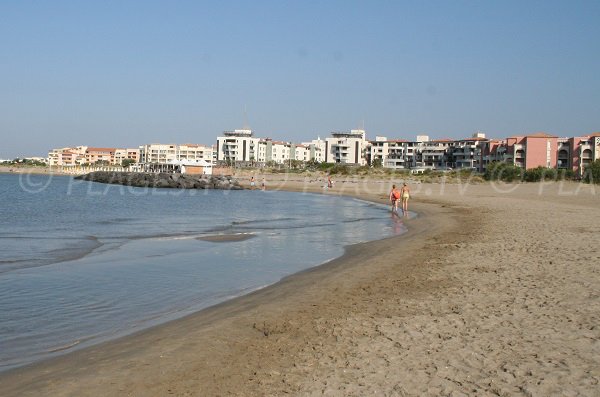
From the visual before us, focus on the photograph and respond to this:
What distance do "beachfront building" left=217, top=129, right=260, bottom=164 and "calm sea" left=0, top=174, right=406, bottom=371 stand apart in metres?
127

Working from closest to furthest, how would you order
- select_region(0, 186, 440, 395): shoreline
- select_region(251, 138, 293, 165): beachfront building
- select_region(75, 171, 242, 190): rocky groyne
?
select_region(0, 186, 440, 395): shoreline, select_region(75, 171, 242, 190): rocky groyne, select_region(251, 138, 293, 165): beachfront building

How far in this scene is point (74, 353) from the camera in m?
6.86

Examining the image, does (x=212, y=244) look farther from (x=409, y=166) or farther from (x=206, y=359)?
(x=409, y=166)

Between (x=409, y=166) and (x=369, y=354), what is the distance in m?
136

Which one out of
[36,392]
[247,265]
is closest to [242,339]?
[36,392]

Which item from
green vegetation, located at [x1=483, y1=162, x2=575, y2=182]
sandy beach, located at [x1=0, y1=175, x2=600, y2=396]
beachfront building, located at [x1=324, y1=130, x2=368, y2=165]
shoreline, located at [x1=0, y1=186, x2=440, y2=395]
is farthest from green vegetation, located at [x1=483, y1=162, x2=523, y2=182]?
beachfront building, located at [x1=324, y1=130, x2=368, y2=165]

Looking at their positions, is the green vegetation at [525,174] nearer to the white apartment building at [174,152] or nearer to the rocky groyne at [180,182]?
the rocky groyne at [180,182]

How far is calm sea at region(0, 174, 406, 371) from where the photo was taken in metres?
8.23

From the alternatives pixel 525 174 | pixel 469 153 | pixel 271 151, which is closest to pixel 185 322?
pixel 525 174

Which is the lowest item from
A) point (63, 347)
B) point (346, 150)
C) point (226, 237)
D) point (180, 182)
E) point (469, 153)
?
point (226, 237)

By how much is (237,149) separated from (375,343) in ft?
490

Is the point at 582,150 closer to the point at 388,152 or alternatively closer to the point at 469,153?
the point at 469,153

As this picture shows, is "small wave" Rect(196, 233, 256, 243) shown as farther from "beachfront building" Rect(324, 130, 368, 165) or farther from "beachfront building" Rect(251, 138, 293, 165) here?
"beachfront building" Rect(251, 138, 293, 165)

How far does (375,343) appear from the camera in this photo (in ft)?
21.2
